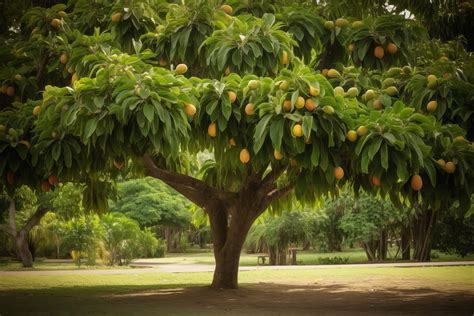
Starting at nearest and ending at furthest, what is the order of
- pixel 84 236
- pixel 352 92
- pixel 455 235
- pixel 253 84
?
pixel 253 84
pixel 352 92
pixel 84 236
pixel 455 235

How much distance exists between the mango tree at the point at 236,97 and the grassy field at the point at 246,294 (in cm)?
295

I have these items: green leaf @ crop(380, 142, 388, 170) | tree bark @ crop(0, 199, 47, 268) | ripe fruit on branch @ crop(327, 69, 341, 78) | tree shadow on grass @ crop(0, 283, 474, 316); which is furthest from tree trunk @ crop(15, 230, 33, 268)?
green leaf @ crop(380, 142, 388, 170)

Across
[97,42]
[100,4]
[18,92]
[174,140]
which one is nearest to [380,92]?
[174,140]

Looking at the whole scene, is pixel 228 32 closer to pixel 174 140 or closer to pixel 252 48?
pixel 252 48

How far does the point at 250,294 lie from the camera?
11883mm

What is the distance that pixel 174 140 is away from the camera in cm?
635

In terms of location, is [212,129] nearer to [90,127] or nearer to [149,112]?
[149,112]

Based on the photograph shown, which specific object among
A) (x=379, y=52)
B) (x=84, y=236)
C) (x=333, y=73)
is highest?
(x=379, y=52)

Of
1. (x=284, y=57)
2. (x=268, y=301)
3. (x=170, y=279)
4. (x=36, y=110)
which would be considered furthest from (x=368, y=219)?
(x=36, y=110)

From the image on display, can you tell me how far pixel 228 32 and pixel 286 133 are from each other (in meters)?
1.90

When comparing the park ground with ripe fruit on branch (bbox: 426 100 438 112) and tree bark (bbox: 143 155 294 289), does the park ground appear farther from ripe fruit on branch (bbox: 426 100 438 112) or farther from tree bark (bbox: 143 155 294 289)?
ripe fruit on branch (bbox: 426 100 438 112)

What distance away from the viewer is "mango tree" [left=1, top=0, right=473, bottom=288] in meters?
6.38

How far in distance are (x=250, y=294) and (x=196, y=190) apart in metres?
2.42

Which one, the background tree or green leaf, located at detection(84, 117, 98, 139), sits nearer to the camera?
green leaf, located at detection(84, 117, 98, 139)
